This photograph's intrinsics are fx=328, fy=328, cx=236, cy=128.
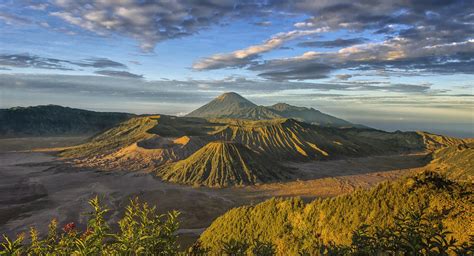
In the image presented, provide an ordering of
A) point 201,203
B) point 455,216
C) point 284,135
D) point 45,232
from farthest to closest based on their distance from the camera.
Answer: point 284,135, point 201,203, point 45,232, point 455,216

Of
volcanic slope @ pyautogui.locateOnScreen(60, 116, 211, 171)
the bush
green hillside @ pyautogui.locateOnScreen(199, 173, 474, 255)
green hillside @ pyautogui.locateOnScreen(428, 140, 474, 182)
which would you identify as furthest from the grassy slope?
the bush

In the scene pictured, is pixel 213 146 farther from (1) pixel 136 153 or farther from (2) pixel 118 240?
(2) pixel 118 240

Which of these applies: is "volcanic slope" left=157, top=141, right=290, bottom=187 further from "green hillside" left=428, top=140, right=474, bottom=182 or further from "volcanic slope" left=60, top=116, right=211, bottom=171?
"green hillside" left=428, top=140, right=474, bottom=182

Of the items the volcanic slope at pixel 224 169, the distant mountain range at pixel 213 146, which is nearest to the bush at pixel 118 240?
the volcanic slope at pixel 224 169

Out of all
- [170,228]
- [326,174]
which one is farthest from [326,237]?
[326,174]

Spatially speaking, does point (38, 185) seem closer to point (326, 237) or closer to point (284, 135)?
point (326, 237)
